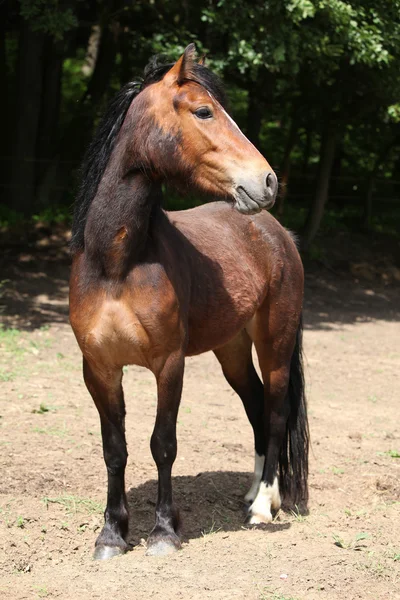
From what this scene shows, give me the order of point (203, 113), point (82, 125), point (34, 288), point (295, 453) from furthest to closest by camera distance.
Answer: point (82, 125) → point (34, 288) → point (295, 453) → point (203, 113)

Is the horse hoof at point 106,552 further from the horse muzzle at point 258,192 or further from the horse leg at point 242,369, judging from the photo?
the horse muzzle at point 258,192

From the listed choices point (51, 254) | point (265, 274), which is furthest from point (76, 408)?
point (51, 254)

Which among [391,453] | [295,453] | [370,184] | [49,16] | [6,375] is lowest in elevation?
[6,375]

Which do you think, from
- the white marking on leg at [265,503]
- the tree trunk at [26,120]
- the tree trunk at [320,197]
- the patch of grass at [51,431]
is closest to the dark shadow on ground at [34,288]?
the tree trunk at [26,120]

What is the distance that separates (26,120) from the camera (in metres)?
13.8

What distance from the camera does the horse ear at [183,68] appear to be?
12.6ft

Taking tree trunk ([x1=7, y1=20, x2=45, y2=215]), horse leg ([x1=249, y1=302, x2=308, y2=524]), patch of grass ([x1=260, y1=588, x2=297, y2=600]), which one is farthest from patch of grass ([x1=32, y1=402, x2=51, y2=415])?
tree trunk ([x1=7, y1=20, x2=45, y2=215])

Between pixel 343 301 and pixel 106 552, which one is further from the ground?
pixel 106 552

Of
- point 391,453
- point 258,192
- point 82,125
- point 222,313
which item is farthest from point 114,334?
point 82,125

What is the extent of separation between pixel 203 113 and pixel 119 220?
0.67 meters

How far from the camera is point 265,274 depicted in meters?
4.98

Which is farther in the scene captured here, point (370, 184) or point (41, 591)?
point (370, 184)

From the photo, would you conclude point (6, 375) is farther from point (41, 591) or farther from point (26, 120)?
point (26, 120)

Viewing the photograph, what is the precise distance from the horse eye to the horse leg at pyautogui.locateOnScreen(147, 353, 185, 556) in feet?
3.92
